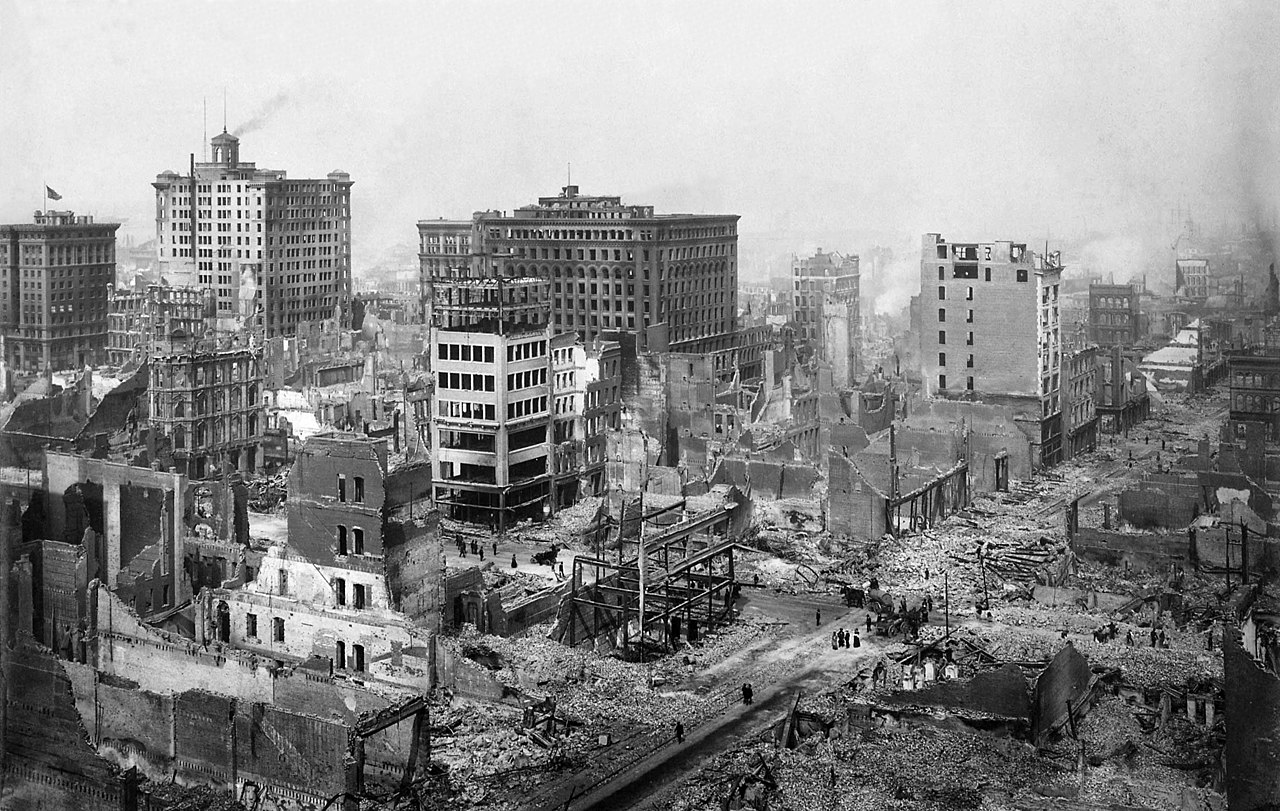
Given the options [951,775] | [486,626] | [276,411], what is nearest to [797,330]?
[276,411]

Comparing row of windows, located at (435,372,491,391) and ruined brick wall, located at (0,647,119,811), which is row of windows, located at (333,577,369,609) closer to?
ruined brick wall, located at (0,647,119,811)

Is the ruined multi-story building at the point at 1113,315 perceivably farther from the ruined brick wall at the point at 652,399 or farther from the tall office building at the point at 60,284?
the tall office building at the point at 60,284

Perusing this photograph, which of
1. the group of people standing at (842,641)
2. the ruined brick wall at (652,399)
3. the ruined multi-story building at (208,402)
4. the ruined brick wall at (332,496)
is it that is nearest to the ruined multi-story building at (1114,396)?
the ruined brick wall at (652,399)

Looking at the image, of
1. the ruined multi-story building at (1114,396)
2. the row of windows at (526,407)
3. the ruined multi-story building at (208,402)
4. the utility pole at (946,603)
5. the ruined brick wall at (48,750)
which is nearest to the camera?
the ruined brick wall at (48,750)

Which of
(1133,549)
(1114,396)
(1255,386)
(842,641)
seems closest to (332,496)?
(842,641)

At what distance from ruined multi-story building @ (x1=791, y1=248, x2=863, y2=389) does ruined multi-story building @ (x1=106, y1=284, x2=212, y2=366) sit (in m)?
53.1

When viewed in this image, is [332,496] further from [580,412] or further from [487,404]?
[580,412]

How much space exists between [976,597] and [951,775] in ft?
68.1

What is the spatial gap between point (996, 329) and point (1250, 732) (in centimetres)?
5701

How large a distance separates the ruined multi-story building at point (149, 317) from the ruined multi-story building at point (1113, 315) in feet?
232

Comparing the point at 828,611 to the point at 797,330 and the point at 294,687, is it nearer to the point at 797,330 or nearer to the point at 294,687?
the point at 294,687

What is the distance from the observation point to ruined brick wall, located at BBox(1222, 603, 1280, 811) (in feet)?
123

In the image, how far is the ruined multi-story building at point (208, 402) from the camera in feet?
284

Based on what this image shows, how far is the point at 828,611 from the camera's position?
62062 mm
